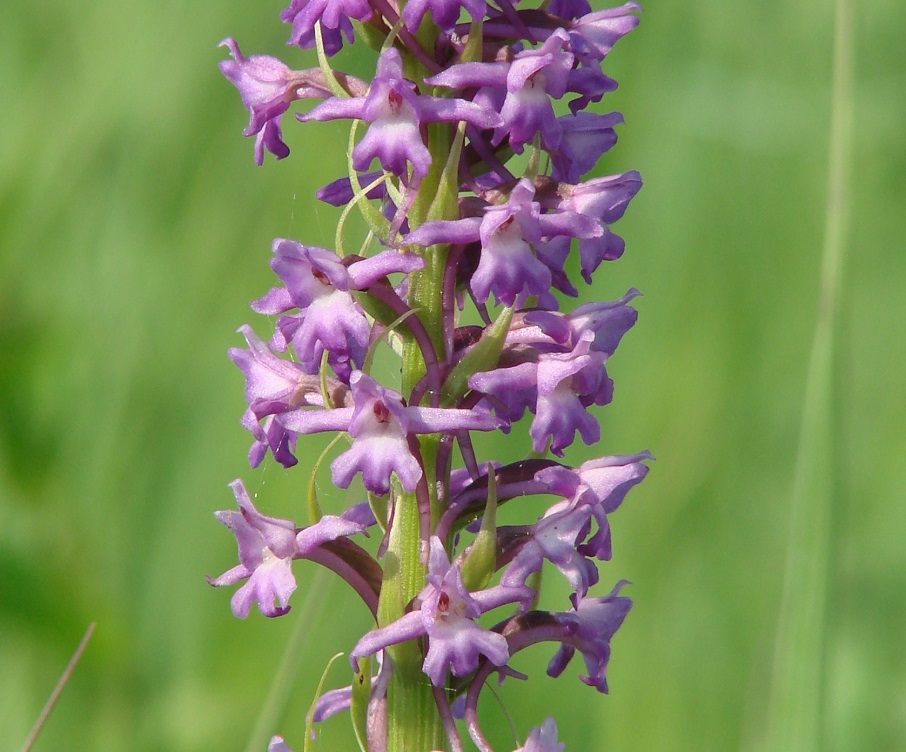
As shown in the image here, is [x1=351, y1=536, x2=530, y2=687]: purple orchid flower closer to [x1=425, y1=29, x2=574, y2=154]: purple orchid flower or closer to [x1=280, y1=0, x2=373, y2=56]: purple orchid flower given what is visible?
[x1=425, y1=29, x2=574, y2=154]: purple orchid flower

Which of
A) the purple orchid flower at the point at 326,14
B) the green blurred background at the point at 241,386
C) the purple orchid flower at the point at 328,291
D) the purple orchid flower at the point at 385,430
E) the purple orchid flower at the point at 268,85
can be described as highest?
the purple orchid flower at the point at 326,14

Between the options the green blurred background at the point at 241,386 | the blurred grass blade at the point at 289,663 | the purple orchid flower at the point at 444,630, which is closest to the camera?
the purple orchid flower at the point at 444,630

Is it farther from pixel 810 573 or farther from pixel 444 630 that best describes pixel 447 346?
pixel 810 573

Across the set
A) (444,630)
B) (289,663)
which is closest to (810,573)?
(444,630)

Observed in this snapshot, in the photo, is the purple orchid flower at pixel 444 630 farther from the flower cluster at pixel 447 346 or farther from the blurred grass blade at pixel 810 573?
the blurred grass blade at pixel 810 573

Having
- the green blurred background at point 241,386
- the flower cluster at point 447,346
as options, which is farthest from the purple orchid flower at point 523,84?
the green blurred background at point 241,386

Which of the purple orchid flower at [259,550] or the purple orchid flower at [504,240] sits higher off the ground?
the purple orchid flower at [504,240]

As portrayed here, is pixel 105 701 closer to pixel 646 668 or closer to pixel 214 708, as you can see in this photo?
pixel 214 708

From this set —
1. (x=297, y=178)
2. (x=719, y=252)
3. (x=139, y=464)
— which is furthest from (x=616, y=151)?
(x=139, y=464)
